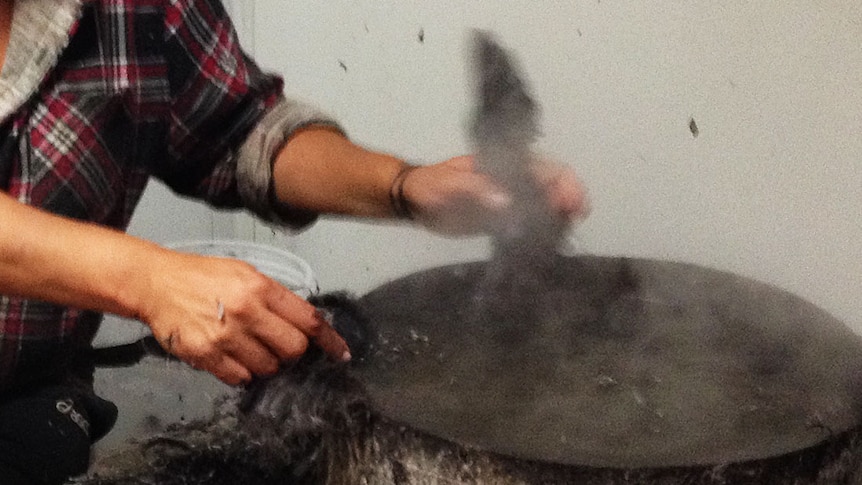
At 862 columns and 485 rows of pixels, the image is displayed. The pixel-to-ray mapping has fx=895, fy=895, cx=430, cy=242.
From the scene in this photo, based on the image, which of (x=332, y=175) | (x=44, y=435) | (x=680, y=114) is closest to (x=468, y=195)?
(x=332, y=175)

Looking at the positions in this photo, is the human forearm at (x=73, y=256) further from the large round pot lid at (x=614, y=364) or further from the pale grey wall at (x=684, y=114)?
the pale grey wall at (x=684, y=114)

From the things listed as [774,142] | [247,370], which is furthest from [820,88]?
[247,370]

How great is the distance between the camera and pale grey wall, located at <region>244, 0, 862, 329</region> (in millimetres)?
915

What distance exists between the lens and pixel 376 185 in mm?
923

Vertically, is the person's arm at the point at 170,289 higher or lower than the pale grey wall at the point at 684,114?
lower

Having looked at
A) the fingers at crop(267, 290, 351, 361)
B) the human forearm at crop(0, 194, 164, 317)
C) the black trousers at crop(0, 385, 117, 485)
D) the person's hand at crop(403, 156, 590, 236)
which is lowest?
the black trousers at crop(0, 385, 117, 485)

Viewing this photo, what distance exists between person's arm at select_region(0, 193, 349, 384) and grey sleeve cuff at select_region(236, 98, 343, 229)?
0.30m

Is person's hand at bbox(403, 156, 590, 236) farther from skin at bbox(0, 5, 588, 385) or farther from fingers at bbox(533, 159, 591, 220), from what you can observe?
skin at bbox(0, 5, 588, 385)

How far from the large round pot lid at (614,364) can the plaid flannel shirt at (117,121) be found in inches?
9.7

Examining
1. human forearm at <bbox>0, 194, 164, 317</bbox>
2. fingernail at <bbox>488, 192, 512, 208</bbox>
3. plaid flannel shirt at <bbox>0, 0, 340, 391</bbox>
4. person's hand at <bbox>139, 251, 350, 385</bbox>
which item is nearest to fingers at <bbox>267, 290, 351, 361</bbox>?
person's hand at <bbox>139, 251, 350, 385</bbox>

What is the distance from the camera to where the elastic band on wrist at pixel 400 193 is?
91 centimetres

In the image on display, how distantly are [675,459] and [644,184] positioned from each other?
1.60ft

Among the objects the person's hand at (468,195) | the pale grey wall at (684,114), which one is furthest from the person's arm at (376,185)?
the pale grey wall at (684,114)

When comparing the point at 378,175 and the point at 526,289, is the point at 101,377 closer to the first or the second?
the point at 378,175
